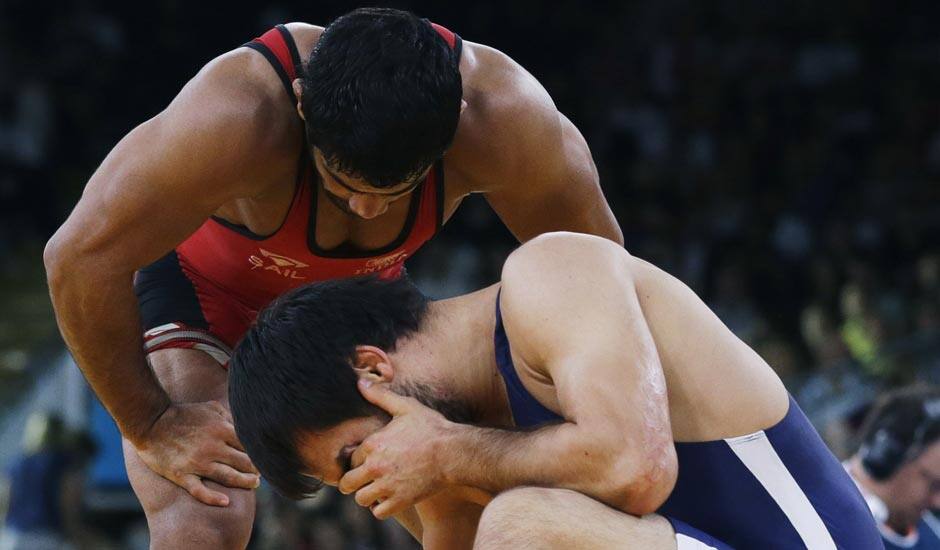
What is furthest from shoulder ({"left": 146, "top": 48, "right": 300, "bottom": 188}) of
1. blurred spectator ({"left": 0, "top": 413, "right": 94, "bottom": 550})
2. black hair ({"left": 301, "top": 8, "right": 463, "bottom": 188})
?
blurred spectator ({"left": 0, "top": 413, "right": 94, "bottom": 550})

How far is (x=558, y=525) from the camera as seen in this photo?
2.37 metres

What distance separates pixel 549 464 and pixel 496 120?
1074 mm

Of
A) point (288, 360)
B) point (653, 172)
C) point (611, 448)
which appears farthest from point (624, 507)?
point (653, 172)

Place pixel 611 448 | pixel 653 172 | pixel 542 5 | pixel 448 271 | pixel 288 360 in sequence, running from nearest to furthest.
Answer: pixel 611 448 → pixel 288 360 → pixel 448 271 → pixel 653 172 → pixel 542 5

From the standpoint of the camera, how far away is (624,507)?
2457 millimetres

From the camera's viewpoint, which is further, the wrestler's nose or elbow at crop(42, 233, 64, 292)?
elbow at crop(42, 233, 64, 292)

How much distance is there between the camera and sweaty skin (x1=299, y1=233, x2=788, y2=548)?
2.41 meters

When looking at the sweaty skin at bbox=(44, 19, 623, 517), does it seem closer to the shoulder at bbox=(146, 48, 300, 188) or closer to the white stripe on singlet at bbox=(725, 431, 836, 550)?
the shoulder at bbox=(146, 48, 300, 188)

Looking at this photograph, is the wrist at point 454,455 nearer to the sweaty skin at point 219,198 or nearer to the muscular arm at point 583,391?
the muscular arm at point 583,391

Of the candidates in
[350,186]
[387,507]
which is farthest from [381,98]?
[387,507]

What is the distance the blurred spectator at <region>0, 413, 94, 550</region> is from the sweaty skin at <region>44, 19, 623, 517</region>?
4889 millimetres

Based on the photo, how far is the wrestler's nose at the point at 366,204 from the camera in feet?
9.89

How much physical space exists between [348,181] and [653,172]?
25.0 ft

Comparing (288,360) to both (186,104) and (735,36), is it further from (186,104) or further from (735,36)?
(735,36)
